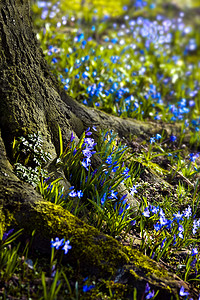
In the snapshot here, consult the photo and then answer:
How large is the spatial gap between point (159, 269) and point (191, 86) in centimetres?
471

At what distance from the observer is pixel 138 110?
442cm

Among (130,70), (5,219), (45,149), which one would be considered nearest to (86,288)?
(5,219)

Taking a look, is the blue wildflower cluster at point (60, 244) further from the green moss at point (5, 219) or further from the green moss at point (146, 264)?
the green moss at point (146, 264)

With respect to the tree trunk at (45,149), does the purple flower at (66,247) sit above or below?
below

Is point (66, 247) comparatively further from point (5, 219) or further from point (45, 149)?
point (45, 149)

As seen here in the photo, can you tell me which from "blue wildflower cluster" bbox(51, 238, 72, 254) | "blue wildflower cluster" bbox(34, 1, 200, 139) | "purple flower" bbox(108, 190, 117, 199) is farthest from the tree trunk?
"blue wildflower cluster" bbox(34, 1, 200, 139)

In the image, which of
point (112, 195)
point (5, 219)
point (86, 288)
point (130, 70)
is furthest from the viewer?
point (130, 70)

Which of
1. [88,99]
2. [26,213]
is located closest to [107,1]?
[88,99]

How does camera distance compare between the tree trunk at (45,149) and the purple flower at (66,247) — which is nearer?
the purple flower at (66,247)

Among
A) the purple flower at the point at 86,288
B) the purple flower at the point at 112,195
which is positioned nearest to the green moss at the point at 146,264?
the purple flower at the point at 86,288

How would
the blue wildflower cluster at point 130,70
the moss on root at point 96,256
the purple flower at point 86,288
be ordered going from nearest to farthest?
the purple flower at point 86,288 < the moss on root at point 96,256 < the blue wildflower cluster at point 130,70

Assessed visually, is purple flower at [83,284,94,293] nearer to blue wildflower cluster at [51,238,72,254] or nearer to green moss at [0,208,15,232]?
blue wildflower cluster at [51,238,72,254]

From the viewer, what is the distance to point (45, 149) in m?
2.61

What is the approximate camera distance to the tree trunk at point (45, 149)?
209 centimetres
